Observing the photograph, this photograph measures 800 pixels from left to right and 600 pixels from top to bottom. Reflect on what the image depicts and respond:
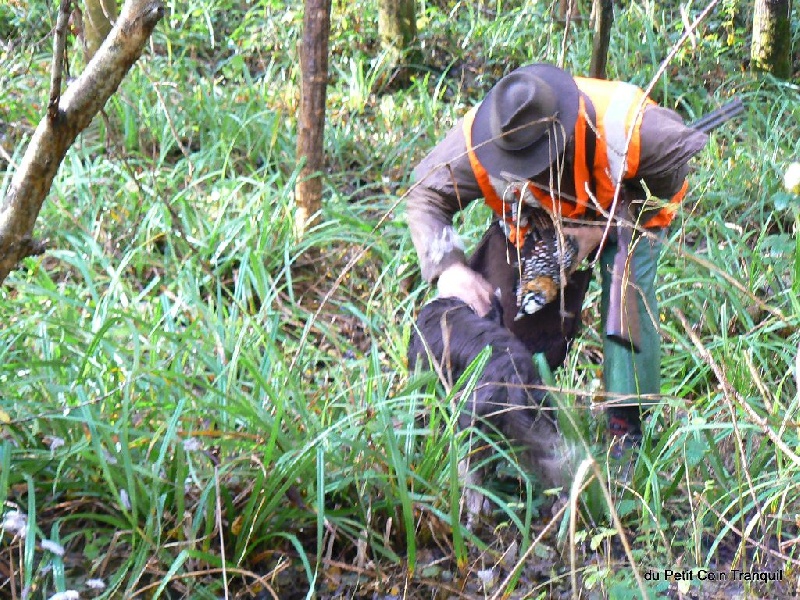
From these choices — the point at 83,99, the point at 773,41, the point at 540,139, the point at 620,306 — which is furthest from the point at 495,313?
the point at 773,41

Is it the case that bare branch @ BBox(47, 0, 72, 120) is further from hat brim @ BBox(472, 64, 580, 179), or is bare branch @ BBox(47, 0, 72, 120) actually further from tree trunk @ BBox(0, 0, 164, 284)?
hat brim @ BBox(472, 64, 580, 179)

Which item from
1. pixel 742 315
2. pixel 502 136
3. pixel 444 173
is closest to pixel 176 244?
pixel 444 173

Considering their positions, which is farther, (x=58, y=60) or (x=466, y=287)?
(x=466, y=287)

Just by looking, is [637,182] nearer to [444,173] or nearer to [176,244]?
[444,173]

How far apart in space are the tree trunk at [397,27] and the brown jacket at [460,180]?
12.8 ft

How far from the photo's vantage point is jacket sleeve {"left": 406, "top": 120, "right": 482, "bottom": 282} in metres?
3.23

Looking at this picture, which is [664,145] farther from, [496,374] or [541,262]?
[496,374]

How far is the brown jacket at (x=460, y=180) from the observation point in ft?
9.89

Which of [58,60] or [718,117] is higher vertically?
[58,60]

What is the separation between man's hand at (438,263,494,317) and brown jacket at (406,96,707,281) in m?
0.05

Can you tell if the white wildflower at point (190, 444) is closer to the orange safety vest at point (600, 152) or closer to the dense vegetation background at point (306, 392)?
the dense vegetation background at point (306, 392)

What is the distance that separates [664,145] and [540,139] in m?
0.40

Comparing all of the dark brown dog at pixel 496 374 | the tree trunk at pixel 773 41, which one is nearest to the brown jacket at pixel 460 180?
the dark brown dog at pixel 496 374

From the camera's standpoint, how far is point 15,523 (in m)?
2.33
